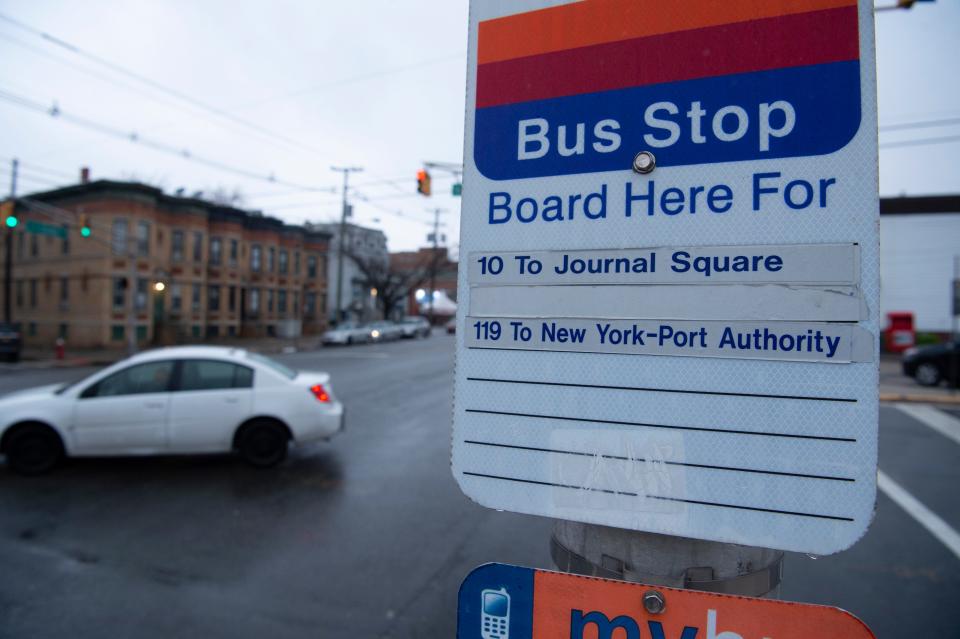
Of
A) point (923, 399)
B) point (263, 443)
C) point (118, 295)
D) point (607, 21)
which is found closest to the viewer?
point (607, 21)

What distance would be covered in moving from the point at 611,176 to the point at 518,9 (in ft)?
1.69

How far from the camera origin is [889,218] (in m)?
28.0

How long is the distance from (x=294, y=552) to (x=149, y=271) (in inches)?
1242

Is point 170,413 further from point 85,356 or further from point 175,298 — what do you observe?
point 175,298

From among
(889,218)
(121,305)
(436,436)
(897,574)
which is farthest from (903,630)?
(121,305)

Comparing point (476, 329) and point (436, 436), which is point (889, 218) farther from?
point (476, 329)

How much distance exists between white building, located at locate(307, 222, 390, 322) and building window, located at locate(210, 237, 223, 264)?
8458mm

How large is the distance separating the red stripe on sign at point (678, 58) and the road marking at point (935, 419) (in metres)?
12.0

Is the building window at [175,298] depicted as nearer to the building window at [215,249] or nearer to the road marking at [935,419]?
the building window at [215,249]

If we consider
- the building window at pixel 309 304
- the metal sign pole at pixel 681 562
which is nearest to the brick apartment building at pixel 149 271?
the building window at pixel 309 304

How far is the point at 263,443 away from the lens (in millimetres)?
7434

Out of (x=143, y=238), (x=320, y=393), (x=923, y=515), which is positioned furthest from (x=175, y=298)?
(x=923, y=515)

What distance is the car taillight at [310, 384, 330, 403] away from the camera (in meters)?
7.81

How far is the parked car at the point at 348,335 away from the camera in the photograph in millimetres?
34406
